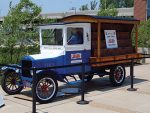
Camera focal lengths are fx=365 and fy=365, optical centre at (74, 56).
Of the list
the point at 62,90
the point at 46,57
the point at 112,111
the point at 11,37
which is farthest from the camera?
the point at 11,37

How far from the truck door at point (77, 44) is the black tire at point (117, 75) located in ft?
3.94

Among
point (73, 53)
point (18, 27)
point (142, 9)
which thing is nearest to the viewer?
point (73, 53)

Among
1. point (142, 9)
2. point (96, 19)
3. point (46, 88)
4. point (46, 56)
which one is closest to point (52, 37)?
point (46, 56)

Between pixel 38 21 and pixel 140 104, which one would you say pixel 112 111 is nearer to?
pixel 140 104

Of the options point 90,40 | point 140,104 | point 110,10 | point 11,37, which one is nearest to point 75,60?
point 90,40

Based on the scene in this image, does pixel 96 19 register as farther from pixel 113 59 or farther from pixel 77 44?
pixel 113 59

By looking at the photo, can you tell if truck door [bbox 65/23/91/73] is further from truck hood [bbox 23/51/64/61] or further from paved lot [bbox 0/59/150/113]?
paved lot [bbox 0/59/150/113]

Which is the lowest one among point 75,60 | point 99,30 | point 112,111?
point 112,111

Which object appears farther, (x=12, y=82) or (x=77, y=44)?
(x=77, y=44)

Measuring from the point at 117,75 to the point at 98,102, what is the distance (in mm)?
3011

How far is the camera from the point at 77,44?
11633mm

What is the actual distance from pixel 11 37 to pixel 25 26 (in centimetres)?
164

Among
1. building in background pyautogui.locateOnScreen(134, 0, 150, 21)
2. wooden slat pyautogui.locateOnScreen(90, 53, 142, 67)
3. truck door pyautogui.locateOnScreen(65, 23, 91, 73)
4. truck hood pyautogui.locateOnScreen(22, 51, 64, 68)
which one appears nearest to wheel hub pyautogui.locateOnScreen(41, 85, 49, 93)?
truck hood pyautogui.locateOnScreen(22, 51, 64, 68)

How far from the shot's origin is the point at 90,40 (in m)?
12.0
